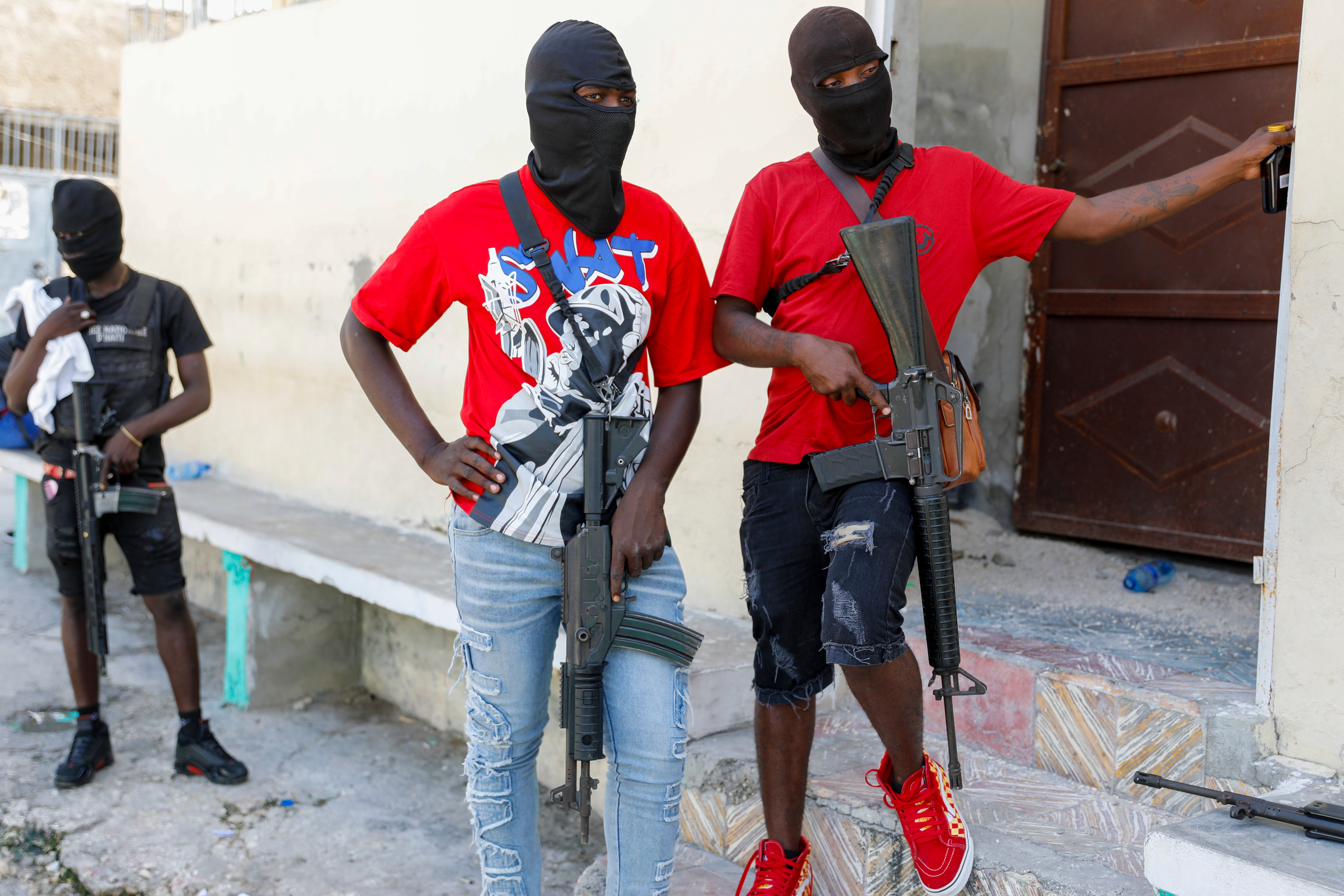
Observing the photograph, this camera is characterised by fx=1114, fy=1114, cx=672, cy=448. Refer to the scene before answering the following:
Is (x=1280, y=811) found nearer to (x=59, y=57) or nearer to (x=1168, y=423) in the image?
(x=1168, y=423)

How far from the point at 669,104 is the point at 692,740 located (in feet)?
7.31

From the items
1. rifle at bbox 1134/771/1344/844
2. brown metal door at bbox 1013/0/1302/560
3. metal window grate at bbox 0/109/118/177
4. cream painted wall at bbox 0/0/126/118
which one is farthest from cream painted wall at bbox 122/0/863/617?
cream painted wall at bbox 0/0/126/118

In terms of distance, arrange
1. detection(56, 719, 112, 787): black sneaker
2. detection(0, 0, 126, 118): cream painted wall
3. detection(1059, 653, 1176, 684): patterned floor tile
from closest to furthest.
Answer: detection(1059, 653, 1176, 684): patterned floor tile < detection(56, 719, 112, 787): black sneaker < detection(0, 0, 126, 118): cream painted wall

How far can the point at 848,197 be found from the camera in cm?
239

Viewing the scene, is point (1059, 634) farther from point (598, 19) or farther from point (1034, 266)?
point (598, 19)

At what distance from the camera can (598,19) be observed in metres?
4.31

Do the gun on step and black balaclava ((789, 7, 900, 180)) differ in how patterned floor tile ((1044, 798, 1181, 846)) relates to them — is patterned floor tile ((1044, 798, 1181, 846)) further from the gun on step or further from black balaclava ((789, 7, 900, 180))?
the gun on step

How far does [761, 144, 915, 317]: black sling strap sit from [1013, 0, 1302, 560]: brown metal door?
2.31 meters

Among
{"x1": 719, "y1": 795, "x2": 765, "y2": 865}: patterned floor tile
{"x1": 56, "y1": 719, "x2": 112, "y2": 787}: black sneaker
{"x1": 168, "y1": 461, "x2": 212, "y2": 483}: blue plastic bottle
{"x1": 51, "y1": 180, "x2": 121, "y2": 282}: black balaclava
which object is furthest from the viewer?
{"x1": 168, "y1": 461, "x2": 212, "y2": 483}: blue plastic bottle

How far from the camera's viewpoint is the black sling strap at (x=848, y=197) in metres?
2.37

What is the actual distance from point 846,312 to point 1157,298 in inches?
99.3

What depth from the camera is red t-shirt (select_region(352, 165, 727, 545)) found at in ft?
6.93

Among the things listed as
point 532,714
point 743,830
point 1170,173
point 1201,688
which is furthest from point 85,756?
point 1170,173

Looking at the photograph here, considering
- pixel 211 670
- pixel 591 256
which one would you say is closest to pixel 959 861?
pixel 591 256
